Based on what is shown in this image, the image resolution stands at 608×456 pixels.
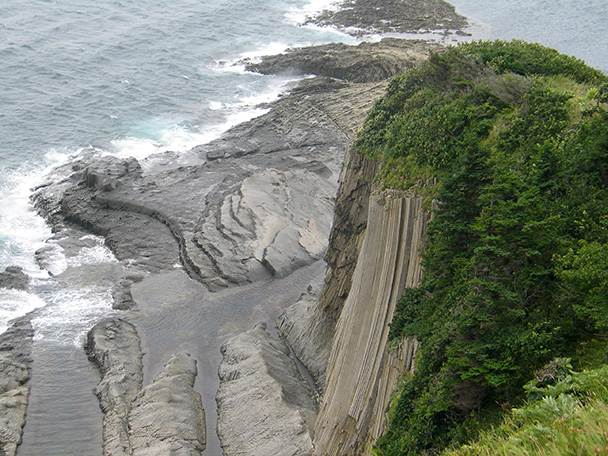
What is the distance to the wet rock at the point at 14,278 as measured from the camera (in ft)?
124

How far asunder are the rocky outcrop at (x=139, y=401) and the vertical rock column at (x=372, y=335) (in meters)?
6.57

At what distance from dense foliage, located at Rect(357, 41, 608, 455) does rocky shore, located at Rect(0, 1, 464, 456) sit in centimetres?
712

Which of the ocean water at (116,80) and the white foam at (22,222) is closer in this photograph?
the white foam at (22,222)

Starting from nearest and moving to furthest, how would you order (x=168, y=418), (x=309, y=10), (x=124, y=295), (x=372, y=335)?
(x=372, y=335) < (x=168, y=418) < (x=124, y=295) < (x=309, y=10)

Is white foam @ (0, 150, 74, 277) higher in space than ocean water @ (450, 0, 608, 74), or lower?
lower

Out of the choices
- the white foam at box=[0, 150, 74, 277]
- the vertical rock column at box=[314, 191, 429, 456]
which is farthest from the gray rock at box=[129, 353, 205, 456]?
the white foam at box=[0, 150, 74, 277]

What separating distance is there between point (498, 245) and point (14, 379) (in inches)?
1020

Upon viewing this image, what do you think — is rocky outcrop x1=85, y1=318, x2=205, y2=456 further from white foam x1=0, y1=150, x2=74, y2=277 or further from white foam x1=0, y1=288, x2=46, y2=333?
white foam x1=0, y1=150, x2=74, y2=277

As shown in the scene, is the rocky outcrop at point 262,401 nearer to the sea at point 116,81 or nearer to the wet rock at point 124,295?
the sea at point 116,81

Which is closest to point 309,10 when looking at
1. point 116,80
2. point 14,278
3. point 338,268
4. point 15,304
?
point 116,80

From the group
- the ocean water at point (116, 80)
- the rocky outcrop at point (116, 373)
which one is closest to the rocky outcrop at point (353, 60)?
the ocean water at point (116, 80)

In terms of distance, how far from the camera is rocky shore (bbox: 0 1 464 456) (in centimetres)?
2795

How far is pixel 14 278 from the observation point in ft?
125

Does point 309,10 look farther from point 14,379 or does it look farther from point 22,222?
point 14,379
